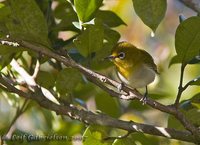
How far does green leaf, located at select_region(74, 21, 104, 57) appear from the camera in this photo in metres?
1.35

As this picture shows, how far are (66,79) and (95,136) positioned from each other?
0.71 ft

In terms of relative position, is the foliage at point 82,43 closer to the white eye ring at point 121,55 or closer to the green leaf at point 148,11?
the green leaf at point 148,11

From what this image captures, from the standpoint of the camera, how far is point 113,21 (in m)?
1.65

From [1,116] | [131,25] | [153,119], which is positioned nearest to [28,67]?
[1,116]

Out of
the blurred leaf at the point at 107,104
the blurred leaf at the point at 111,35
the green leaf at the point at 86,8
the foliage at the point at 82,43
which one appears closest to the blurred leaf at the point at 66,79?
the foliage at the point at 82,43

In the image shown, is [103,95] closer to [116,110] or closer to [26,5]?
[116,110]

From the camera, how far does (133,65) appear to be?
1888 millimetres

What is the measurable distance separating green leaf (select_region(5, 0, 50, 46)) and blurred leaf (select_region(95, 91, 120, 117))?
57cm

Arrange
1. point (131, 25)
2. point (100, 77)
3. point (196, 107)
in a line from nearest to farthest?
point (100, 77) → point (196, 107) → point (131, 25)

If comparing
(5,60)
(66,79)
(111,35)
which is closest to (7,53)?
(5,60)

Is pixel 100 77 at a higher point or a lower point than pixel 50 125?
higher

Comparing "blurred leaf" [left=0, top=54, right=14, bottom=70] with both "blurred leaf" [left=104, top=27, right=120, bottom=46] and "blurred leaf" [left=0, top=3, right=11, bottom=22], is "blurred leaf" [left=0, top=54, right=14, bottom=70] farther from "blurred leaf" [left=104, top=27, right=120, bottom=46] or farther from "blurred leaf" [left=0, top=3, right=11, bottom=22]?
"blurred leaf" [left=104, top=27, right=120, bottom=46]

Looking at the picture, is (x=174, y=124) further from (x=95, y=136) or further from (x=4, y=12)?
(x=4, y=12)

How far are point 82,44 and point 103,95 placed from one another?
57cm
